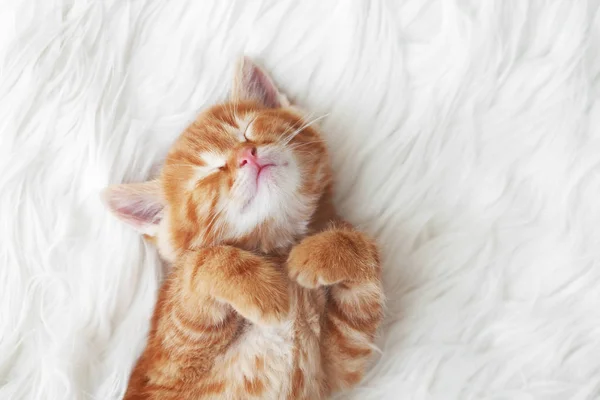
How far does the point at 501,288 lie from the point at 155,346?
61 cm

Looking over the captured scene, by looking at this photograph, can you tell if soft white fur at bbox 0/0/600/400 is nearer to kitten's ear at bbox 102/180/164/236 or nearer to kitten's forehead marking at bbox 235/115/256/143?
kitten's ear at bbox 102/180/164/236

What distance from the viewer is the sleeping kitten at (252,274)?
905mm

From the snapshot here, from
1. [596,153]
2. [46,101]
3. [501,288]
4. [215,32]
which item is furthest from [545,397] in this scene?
[46,101]

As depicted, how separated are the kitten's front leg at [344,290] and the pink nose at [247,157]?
0.49 feet

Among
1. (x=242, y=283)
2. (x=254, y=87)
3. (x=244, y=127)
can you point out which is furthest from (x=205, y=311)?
(x=254, y=87)

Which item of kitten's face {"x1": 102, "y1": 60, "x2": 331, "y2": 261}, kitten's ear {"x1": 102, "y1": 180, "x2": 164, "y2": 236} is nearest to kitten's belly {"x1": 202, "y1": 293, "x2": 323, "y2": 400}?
kitten's face {"x1": 102, "y1": 60, "x2": 331, "y2": 261}

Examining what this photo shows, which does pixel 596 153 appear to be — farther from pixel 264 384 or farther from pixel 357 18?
pixel 264 384

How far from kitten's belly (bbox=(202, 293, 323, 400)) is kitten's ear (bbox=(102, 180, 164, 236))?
26 cm

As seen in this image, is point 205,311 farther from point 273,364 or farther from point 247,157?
point 247,157

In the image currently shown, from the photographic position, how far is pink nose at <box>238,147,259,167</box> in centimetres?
91

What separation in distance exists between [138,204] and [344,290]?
15.1 inches

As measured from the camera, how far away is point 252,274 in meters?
0.90

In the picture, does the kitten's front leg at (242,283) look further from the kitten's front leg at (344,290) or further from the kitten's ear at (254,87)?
the kitten's ear at (254,87)

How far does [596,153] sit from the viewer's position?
1.07 metres
